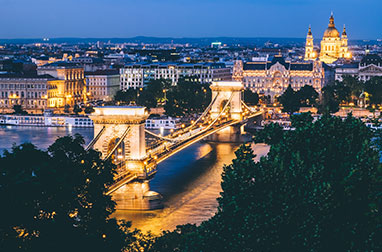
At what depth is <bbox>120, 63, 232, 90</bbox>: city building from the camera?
5384 centimetres

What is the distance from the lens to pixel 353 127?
30.3 feet

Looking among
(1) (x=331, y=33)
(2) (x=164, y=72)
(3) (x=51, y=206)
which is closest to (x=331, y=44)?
(1) (x=331, y=33)

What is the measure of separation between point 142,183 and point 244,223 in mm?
9681

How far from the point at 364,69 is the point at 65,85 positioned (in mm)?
19394

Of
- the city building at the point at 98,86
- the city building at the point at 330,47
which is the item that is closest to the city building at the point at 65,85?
the city building at the point at 98,86

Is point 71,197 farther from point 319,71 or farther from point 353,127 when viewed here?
point 319,71

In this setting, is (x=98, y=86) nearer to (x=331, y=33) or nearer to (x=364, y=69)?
(x=364, y=69)

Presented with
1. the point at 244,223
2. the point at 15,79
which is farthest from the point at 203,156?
the point at 15,79

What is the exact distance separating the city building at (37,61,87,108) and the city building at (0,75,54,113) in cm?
45

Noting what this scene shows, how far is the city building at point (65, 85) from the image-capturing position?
46438 mm

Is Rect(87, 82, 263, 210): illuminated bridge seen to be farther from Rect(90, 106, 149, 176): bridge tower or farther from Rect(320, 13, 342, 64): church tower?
Rect(320, 13, 342, 64): church tower

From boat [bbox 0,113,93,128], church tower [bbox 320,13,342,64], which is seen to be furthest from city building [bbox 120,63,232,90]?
church tower [bbox 320,13,342,64]

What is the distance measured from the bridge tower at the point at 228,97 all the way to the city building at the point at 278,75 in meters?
17.8

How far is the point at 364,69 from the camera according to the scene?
53125 millimetres
